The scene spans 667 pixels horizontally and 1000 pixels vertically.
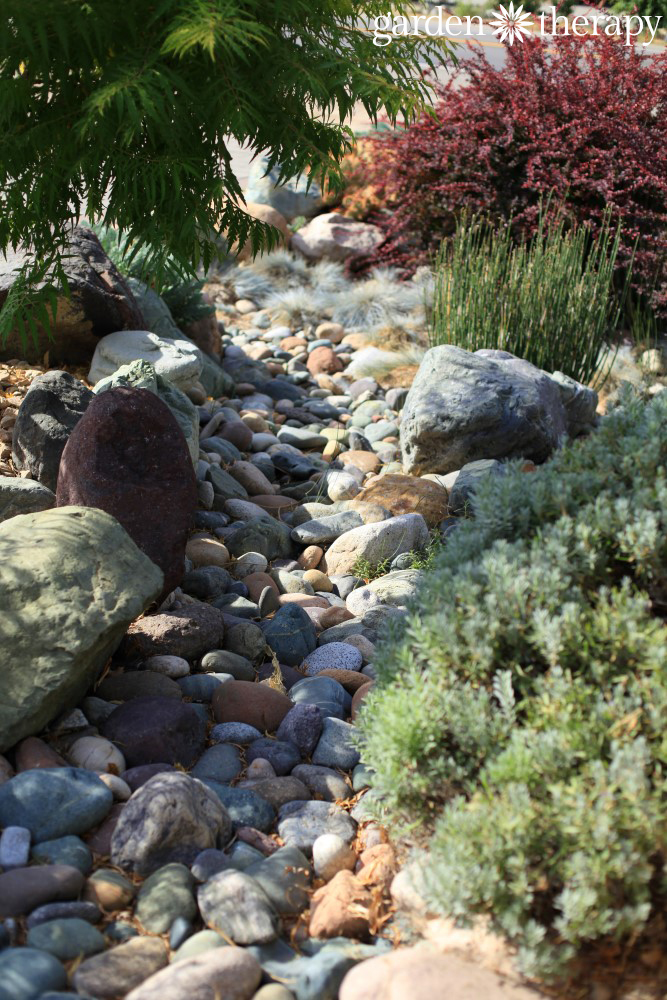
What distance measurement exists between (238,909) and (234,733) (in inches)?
33.7

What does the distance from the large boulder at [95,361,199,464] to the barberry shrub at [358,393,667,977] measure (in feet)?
7.28

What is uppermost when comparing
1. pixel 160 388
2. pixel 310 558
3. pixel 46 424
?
pixel 160 388

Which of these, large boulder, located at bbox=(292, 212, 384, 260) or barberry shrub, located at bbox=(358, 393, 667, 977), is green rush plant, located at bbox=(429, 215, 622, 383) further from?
barberry shrub, located at bbox=(358, 393, 667, 977)

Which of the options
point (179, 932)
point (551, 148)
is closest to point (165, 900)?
point (179, 932)

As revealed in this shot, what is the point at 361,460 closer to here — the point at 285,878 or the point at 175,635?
the point at 175,635

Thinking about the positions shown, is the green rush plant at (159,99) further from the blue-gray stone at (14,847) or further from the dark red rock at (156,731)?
the blue-gray stone at (14,847)

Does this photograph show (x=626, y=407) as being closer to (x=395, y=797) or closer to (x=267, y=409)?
(x=395, y=797)

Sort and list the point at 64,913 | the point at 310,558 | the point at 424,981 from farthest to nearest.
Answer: the point at 310,558, the point at 64,913, the point at 424,981

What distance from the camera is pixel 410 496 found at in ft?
16.0

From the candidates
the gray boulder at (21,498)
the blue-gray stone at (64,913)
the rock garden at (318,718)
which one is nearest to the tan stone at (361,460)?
the rock garden at (318,718)

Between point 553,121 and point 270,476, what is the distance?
4498mm

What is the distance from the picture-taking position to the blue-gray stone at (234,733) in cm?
291

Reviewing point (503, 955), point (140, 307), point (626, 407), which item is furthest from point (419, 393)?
point (503, 955)

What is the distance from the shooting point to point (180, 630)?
10.8ft
